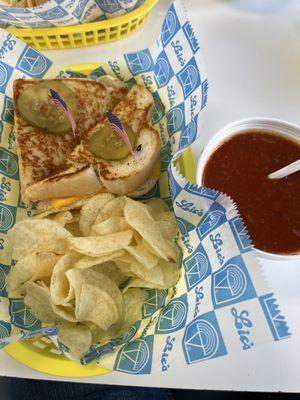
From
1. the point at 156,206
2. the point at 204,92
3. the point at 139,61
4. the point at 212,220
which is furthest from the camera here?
the point at 139,61

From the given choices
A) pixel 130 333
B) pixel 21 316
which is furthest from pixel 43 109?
pixel 130 333

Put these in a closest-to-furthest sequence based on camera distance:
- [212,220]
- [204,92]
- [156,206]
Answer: [212,220]
[204,92]
[156,206]

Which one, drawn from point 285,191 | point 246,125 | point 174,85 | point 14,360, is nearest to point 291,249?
point 285,191

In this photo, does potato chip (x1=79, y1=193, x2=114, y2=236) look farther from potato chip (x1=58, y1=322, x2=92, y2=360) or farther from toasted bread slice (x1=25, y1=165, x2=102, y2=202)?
potato chip (x1=58, y1=322, x2=92, y2=360)

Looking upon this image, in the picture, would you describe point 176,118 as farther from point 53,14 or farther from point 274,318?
point 274,318

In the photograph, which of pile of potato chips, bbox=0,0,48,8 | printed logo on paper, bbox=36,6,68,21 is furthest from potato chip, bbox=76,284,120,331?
pile of potato chips, bbox=0,0,48,8
